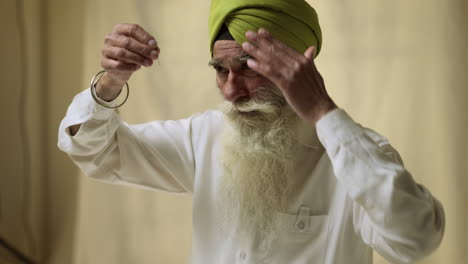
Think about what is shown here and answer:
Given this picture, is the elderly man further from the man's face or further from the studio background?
the studio background

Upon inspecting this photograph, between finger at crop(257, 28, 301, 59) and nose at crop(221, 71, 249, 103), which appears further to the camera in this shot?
nose at crop(221, 71, 249, 103)

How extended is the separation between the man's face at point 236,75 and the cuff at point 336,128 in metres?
0.40

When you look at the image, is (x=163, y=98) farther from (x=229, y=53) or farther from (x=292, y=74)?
(x=292, y=74)

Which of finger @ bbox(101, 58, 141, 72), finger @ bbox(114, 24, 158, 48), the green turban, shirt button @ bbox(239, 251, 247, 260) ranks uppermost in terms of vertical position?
the green turban

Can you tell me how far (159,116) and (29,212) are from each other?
33.3 inches

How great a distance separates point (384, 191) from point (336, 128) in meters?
0.18

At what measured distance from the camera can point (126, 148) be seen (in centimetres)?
181

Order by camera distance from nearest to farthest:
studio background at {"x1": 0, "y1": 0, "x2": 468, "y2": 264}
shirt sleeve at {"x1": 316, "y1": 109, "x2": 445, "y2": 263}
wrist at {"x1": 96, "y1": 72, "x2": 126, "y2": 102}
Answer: shirt sleeve at {"x1": 316, "y1": 109, "x2": 445, "y2": 263}
wrist at {"x1": 96, "y1": 72, "x2": 126, "y2": 102}
studio background at {"x1": 0, "y1": 0, "x2": 468, "y2": 264}

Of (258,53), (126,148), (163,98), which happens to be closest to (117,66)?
(126,148)

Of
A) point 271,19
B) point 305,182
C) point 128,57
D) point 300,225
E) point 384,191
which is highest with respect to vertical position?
point 271,19

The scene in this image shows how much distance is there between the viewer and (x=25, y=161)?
2828mm

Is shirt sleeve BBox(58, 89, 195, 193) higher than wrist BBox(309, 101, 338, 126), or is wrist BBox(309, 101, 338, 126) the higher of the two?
wrist BBox(309, 101, 338, 126)

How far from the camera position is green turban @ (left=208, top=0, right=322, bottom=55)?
1.67m

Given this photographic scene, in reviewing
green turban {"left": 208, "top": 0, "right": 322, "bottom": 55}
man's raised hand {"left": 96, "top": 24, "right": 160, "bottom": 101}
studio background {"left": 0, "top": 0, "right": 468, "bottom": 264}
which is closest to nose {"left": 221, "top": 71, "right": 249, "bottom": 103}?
green turban {"left": 208, "top": 0, "right": 322, "bottom": 55}
